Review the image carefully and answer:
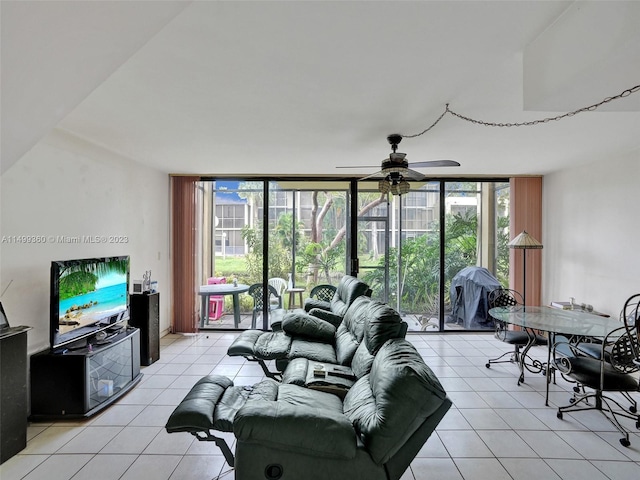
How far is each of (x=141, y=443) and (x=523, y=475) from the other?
8.67ft

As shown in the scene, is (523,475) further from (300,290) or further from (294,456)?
(300,290)

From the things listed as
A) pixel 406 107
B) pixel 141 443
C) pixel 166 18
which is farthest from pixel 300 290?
pixel 166 18

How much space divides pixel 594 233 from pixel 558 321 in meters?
1.75

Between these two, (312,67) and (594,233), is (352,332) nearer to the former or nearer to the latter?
(312,67)

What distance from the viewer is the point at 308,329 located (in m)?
3.59

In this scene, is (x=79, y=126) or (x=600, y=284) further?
(x=600, y=284)

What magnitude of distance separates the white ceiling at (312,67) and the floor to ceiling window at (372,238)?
2.31m

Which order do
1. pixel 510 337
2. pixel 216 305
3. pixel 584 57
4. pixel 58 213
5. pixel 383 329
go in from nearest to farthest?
pixel 584 57 → pixel 383 329 → pixel 58 213 → pixel 510 337 → pixel 216 305

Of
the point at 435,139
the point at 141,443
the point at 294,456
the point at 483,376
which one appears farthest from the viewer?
the point at 483,376

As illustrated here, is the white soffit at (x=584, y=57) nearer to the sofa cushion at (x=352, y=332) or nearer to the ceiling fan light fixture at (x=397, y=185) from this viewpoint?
the ceiling fan light fixture at (x=397, y=185)

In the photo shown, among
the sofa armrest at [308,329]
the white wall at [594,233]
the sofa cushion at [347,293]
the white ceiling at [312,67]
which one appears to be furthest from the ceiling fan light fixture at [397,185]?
the white wall at [594,233]

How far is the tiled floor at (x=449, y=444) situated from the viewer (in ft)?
7.27

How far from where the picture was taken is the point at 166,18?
1.48 meters

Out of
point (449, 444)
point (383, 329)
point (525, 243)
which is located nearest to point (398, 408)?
point (383, 329)
